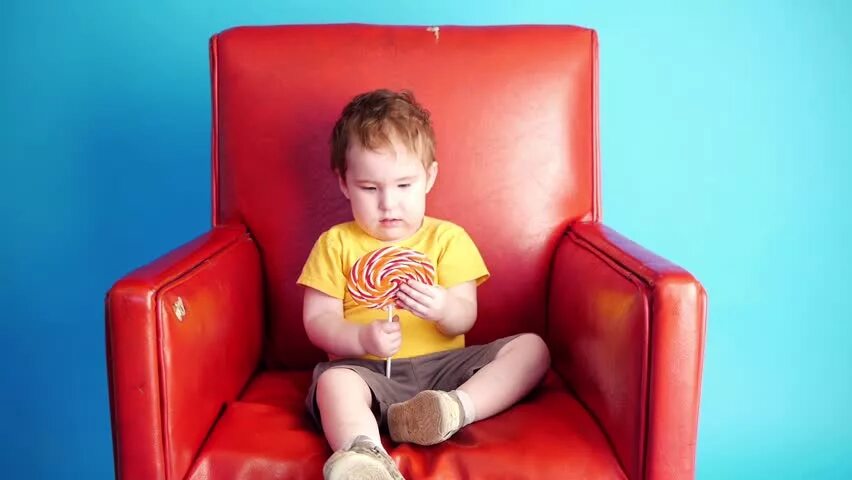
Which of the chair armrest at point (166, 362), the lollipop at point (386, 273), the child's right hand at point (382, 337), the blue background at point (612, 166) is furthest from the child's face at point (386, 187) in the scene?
the blue background at point (612, 166)

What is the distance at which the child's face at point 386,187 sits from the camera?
5.78 ft

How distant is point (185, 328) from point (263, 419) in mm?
252

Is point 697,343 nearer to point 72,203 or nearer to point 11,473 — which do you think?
point 72,203

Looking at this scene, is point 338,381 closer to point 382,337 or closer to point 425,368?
point 382,337

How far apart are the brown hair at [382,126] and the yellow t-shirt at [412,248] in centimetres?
16

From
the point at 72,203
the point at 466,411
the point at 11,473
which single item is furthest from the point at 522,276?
the point at 11,473

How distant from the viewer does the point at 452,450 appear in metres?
1.49

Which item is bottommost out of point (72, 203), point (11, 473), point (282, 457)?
point (11, 473)

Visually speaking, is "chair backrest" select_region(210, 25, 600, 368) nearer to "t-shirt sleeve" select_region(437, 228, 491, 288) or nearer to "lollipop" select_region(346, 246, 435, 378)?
"t-shirt sleeve" select_region(437, 228, 491, 288)

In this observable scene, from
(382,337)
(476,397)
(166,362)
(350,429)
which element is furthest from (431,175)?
(166,362)

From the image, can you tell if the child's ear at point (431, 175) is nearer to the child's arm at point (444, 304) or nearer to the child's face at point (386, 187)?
the child's face at point (386, 187)

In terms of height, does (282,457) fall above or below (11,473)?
above

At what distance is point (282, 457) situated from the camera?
1.48 metres

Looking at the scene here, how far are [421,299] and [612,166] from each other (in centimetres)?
102
